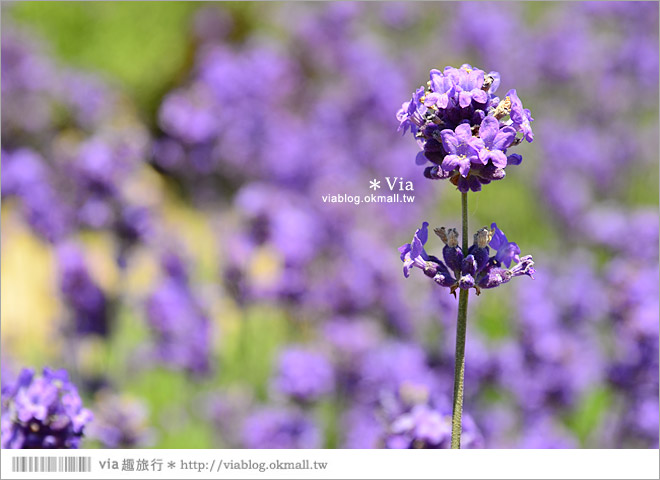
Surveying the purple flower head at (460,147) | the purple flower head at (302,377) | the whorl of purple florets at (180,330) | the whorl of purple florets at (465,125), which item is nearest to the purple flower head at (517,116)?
the whorl of purple florets at (465,125)

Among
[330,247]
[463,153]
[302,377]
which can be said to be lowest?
[302,377]

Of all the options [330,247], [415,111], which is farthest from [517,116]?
[330,247]

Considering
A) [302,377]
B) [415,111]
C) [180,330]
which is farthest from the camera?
[180,330]

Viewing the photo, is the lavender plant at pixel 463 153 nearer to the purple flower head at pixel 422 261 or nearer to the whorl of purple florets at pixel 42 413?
the purple flower head at pixel 422 261

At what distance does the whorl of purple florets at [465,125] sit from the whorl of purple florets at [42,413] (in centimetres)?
108

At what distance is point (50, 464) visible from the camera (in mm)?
2297

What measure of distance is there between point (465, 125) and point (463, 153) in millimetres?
61

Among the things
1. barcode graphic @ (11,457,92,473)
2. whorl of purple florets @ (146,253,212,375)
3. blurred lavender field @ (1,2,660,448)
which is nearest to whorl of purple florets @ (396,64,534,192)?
blurred lavender field @ (1,2,660,448)

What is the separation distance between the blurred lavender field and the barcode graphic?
268mm

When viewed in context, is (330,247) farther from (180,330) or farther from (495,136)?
(495,136)

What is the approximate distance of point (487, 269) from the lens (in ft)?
5.80

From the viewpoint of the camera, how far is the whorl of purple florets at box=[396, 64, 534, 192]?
1.66 meters

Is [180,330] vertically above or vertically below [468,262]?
below

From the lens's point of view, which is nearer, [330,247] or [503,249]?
[503,249]
